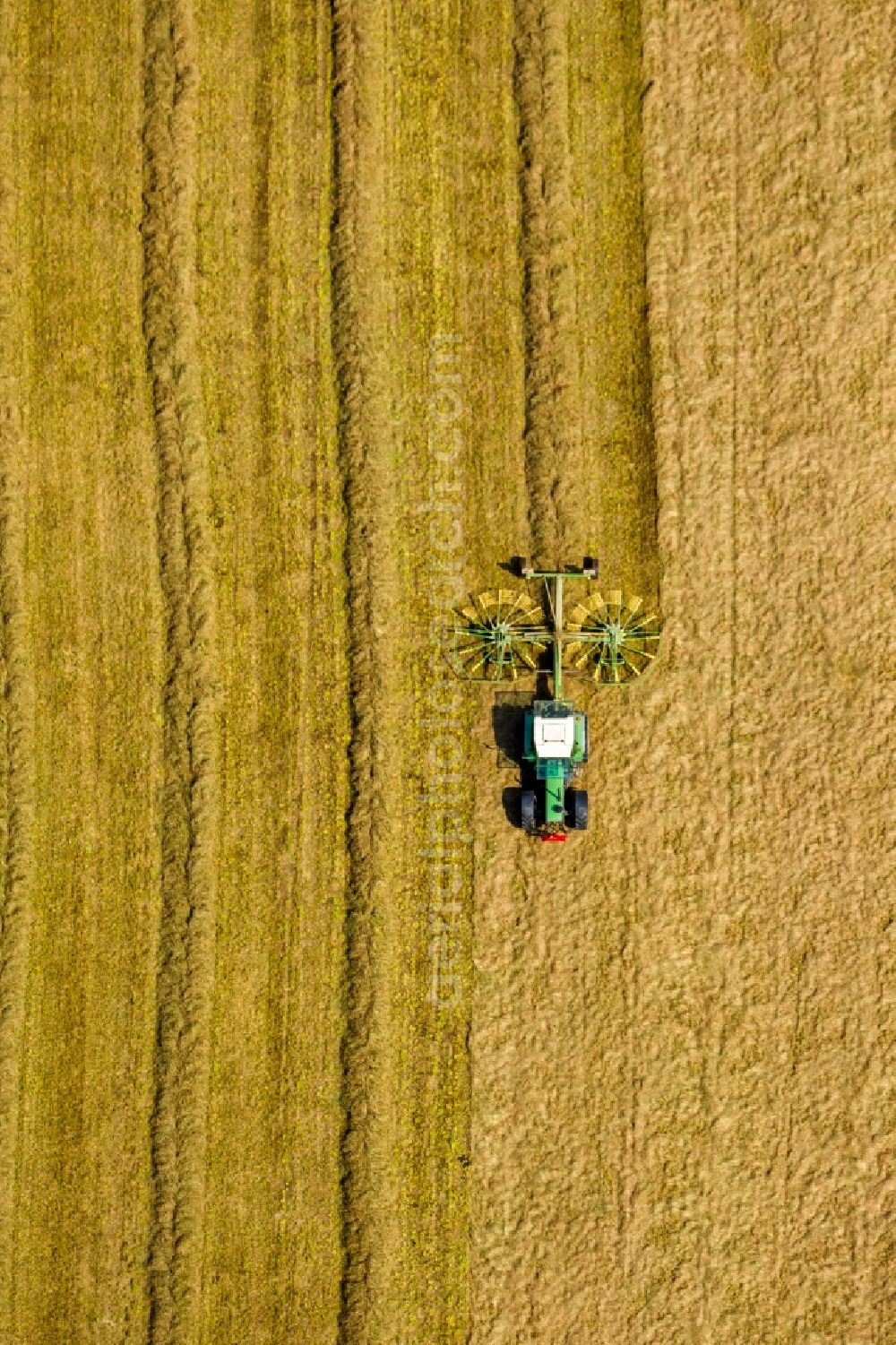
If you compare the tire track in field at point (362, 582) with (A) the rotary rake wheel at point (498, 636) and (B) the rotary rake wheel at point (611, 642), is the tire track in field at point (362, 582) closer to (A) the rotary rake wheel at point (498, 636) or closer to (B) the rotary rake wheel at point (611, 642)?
(A) the rotary rake wheel at point (498, 636)

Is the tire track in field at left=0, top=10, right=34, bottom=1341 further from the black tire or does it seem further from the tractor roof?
the black tire

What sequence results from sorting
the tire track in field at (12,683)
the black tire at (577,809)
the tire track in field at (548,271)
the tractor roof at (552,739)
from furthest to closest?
1. the tire track in field at (12,683)
2. the tire track in field at (548,271)
3. the black tire at (577,809)
4. the tractor roof at (552,739)

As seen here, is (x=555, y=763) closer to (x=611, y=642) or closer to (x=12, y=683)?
(x=611, y=642)

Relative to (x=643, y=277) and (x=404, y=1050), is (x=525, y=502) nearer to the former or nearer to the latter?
(x=643, y=277)

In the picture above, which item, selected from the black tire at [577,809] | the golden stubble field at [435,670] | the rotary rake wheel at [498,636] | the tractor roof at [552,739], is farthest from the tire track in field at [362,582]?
the black tire at [577,809]

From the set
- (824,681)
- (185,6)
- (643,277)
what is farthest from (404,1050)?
(185,6)
